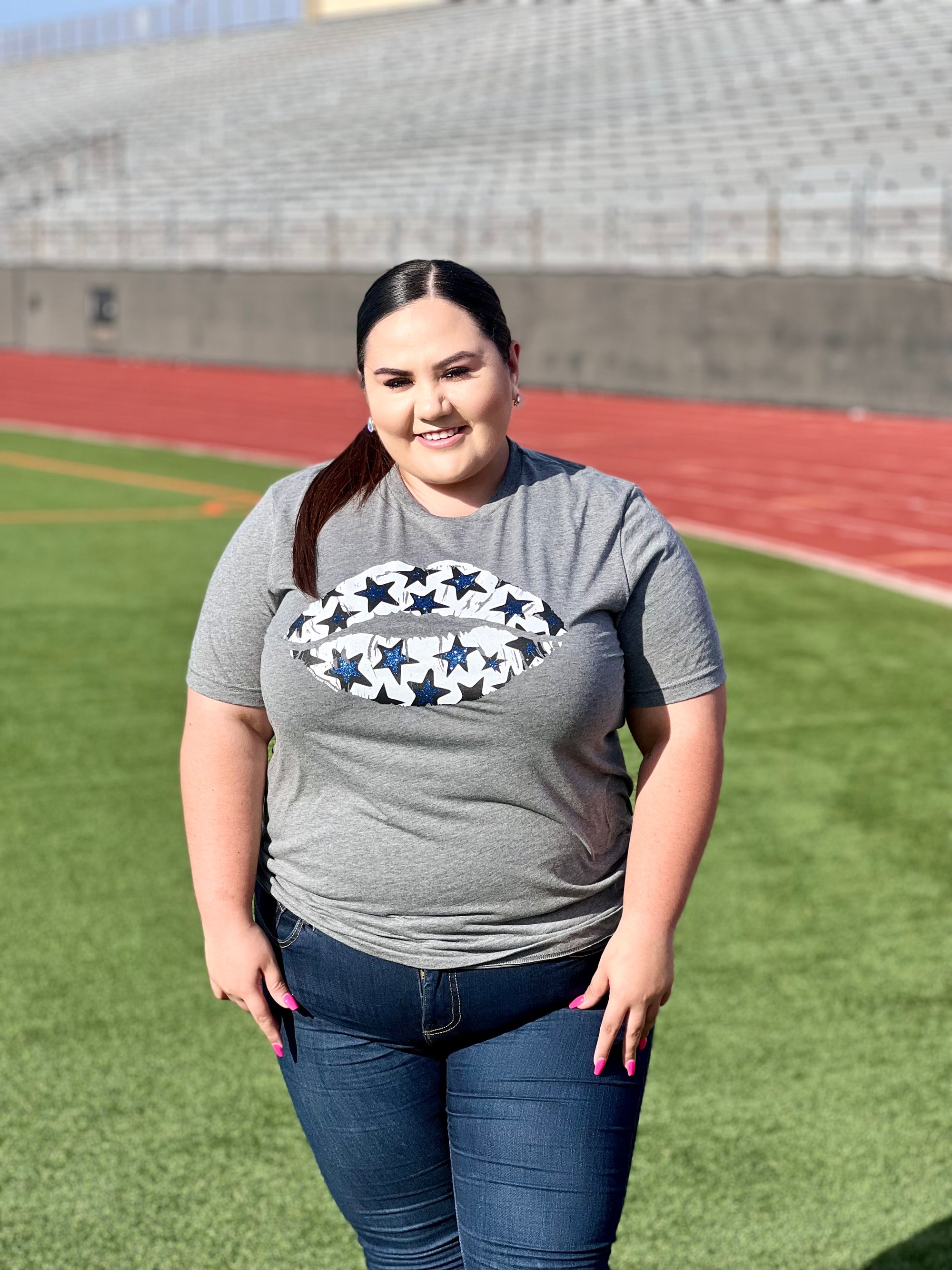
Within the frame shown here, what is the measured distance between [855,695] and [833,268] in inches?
598

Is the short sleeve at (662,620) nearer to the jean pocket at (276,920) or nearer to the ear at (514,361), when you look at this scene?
the ear at (514,361)

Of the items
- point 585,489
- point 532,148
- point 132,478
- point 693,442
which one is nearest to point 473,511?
point 585,489

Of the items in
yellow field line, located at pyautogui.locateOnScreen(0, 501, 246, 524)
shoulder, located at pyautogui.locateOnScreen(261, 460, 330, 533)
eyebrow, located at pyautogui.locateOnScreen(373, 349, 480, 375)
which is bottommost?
yellow field line, located at pyautogui.locateOnScreen(0, 501, 246, 524)

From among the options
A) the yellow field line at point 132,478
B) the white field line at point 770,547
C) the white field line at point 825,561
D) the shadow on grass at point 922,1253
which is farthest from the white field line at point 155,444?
the shadow on grass at point 922,1253

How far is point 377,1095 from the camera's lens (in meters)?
2.14

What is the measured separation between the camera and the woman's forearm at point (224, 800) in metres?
2.17

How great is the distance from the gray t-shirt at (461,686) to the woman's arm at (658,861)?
1.7 inches

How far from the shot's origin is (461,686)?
1987mm

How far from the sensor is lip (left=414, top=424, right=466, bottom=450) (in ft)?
6.79

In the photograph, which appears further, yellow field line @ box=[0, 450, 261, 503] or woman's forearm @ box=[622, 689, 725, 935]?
yellow field line @ box=[0, 450, 261, 503]

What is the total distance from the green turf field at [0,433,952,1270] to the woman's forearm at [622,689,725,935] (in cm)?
129

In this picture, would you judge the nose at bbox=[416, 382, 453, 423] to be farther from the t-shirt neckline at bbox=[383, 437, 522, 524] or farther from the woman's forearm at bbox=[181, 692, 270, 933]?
the woman's forearm at bbox=[181, 692, 270, 933]

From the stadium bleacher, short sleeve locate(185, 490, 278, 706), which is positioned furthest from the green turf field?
the stadium bleacher

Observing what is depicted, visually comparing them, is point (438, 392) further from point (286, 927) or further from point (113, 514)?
point (113, 514)
